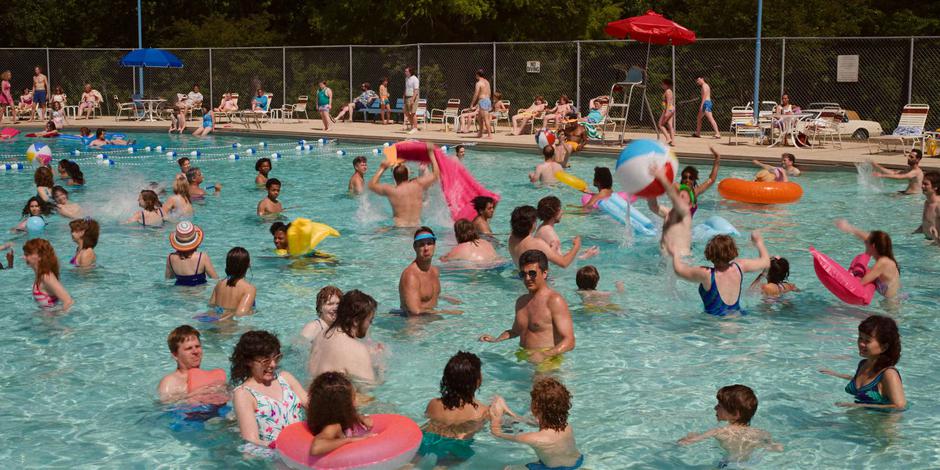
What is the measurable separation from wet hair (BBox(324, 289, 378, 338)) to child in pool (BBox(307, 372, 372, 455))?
1329mm

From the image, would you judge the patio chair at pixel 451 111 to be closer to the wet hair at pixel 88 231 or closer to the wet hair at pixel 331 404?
the wet hair at pixel 88 231

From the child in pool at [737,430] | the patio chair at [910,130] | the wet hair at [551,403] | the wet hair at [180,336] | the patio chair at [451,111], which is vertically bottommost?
the child in pool at [737,430]

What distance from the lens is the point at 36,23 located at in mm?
38812

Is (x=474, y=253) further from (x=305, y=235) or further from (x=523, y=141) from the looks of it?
(x=523, y=141)

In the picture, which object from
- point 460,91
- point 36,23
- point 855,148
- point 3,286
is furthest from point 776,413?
point 36,23

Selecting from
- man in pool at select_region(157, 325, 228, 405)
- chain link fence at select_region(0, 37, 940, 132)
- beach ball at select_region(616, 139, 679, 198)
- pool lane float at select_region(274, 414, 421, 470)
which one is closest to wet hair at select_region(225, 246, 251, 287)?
man in pool at select_region(157, 325, 228, 405)

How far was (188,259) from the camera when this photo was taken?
9.66 m

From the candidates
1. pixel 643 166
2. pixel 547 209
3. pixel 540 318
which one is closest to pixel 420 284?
pixel 540 318

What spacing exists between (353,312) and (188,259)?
3.67 metres

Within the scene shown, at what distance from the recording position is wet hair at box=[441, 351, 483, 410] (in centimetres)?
579

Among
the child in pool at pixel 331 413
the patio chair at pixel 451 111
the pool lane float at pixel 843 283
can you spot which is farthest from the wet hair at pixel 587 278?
the patio chair at pixel 451 111

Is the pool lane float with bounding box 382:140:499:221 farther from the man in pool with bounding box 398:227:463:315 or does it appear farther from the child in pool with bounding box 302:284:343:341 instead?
the child in pool with bounding box 302:284:343:341

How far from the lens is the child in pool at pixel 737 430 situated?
592 centimetres

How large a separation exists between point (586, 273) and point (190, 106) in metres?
24.0
